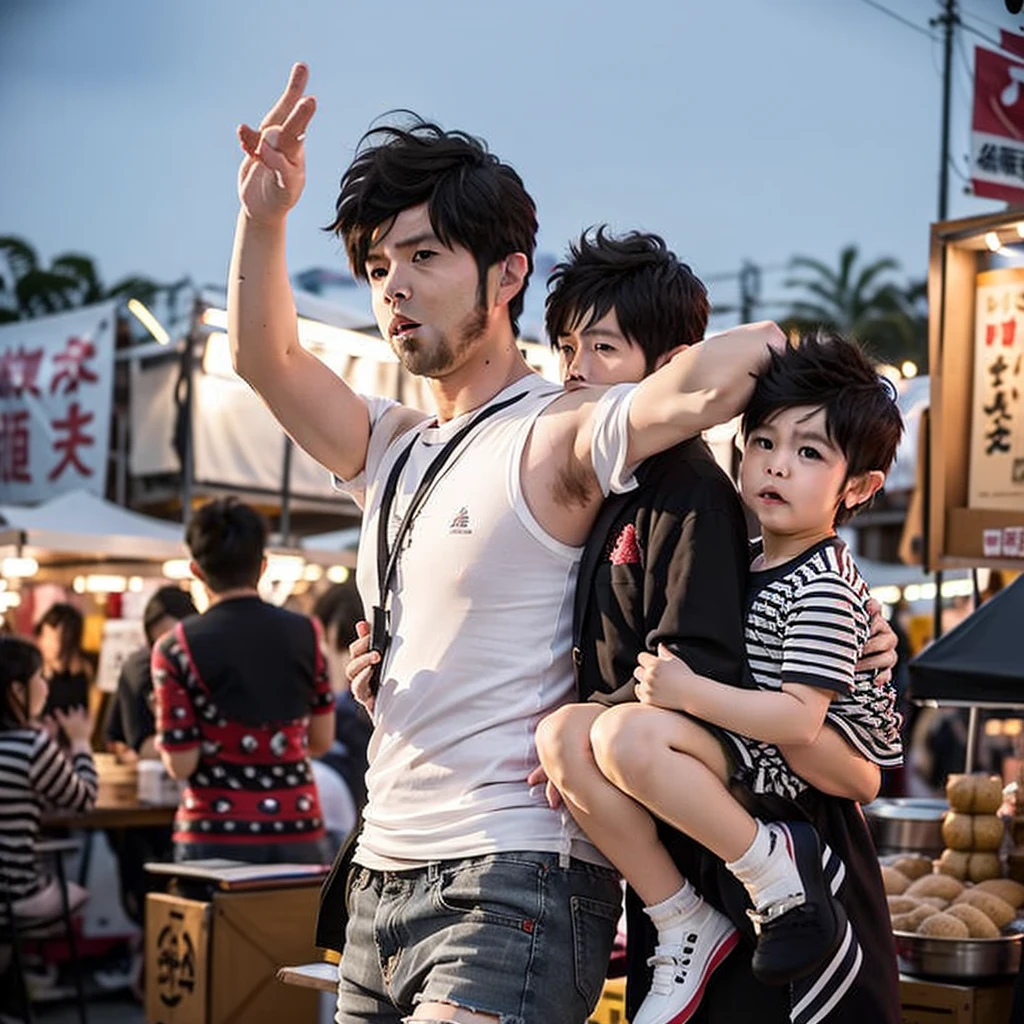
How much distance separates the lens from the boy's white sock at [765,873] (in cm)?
238

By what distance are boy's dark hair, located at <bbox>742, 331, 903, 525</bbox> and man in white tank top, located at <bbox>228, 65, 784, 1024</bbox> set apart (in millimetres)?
42

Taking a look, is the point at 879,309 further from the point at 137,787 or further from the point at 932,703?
the point at 932,703

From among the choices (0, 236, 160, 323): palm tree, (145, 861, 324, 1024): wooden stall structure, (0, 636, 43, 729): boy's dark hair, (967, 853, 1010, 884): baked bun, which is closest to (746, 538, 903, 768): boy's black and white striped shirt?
(967, 853, 1010, 884): baked bun

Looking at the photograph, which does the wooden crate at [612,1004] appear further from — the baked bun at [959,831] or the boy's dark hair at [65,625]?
the boy's dark hair at [65,625]

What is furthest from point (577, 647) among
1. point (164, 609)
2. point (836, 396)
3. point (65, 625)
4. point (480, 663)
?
point (65, 625)

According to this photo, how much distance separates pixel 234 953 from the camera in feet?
17.9

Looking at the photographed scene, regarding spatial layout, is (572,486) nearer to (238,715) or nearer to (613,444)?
(613,444)

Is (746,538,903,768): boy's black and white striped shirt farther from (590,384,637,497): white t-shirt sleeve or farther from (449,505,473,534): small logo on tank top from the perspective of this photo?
(449,505,473,534): small logo on tank top

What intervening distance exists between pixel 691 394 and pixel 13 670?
507 centimetres

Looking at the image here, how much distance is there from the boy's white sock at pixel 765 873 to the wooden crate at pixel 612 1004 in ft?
5.33

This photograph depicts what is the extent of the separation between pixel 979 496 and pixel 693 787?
373cm

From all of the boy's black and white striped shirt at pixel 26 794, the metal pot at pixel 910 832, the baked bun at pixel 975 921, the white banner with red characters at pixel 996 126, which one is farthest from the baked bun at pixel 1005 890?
the white banner with red characters at pixel 996 126

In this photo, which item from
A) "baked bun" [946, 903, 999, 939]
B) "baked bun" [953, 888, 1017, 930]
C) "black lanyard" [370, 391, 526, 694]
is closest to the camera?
"black lanyard" [370, 391, 526, 694]

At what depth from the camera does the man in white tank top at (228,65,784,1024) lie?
Answer: 8.06 ft
